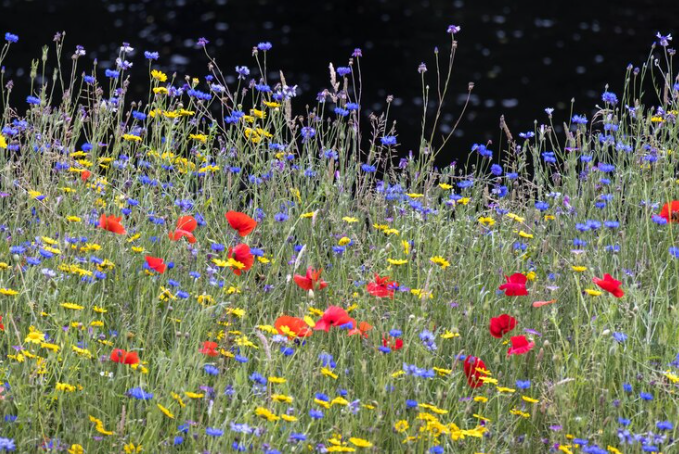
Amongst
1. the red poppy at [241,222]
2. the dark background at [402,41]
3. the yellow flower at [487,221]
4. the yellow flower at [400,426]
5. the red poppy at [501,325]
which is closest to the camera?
the yellow flower at [400,426]

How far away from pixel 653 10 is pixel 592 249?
12526 millimetres

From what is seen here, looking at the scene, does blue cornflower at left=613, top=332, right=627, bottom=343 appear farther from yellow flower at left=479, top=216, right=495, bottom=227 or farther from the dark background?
the dark background

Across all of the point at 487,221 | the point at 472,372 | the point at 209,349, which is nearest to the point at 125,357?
the point at 209,349

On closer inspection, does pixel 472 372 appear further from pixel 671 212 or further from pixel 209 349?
pixel 671 212

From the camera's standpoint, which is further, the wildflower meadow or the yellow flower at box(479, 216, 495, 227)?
the yellow flower at box(479, 216, 495, 227)

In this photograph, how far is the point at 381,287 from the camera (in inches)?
128

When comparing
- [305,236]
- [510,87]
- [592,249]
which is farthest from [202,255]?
[510,87]

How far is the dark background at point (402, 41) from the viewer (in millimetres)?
12664

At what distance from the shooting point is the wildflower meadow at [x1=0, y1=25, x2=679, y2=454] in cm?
277

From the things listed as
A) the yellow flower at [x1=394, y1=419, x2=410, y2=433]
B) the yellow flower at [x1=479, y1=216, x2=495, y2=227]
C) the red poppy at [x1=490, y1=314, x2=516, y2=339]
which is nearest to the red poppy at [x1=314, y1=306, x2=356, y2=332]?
the yellow flower at [x1=394, y1=419, x2=410, y2=433]

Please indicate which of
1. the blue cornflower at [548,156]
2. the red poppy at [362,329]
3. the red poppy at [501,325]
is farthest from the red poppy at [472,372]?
the blue cornflower at [548,156]

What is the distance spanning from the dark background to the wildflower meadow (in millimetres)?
7275

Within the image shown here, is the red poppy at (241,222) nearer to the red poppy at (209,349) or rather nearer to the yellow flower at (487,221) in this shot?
the red poppy at (209,349)

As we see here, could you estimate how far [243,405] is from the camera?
269 centimetres
